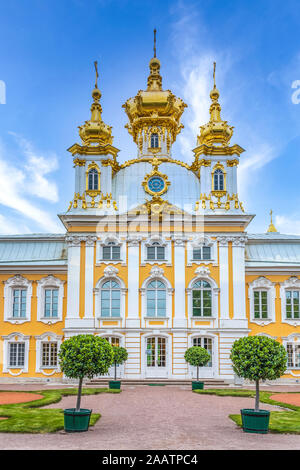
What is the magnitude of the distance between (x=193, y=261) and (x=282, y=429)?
17.9 metres

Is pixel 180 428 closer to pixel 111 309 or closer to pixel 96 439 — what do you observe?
pixel 96 439

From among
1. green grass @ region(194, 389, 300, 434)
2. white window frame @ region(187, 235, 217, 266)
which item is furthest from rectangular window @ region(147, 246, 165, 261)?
green grass @ region(194, 389, 300, 434)

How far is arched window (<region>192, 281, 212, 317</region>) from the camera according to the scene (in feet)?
103

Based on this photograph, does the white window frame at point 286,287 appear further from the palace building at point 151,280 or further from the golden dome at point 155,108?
the golden dome at point 155,108

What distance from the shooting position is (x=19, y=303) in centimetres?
3234

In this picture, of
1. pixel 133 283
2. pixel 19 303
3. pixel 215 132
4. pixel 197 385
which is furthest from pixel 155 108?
pixel 197 385

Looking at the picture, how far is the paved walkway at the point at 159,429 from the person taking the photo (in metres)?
11.9

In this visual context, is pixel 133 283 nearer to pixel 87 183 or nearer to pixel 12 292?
pixel 87 183

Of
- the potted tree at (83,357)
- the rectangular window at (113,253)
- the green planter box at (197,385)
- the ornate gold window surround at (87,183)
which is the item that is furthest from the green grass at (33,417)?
the ornate gold window surround at (87,183)

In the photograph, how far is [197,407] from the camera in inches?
766

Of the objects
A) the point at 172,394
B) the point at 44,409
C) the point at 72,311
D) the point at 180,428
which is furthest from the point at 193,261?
the point at 180,428

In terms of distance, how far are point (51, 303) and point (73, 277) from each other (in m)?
2.37

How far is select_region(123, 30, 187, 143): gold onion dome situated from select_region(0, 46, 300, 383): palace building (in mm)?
4991

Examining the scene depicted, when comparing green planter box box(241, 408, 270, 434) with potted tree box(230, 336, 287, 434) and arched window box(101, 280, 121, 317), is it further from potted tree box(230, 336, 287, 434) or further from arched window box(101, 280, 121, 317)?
arched window box(101, 280, 121, 317)
